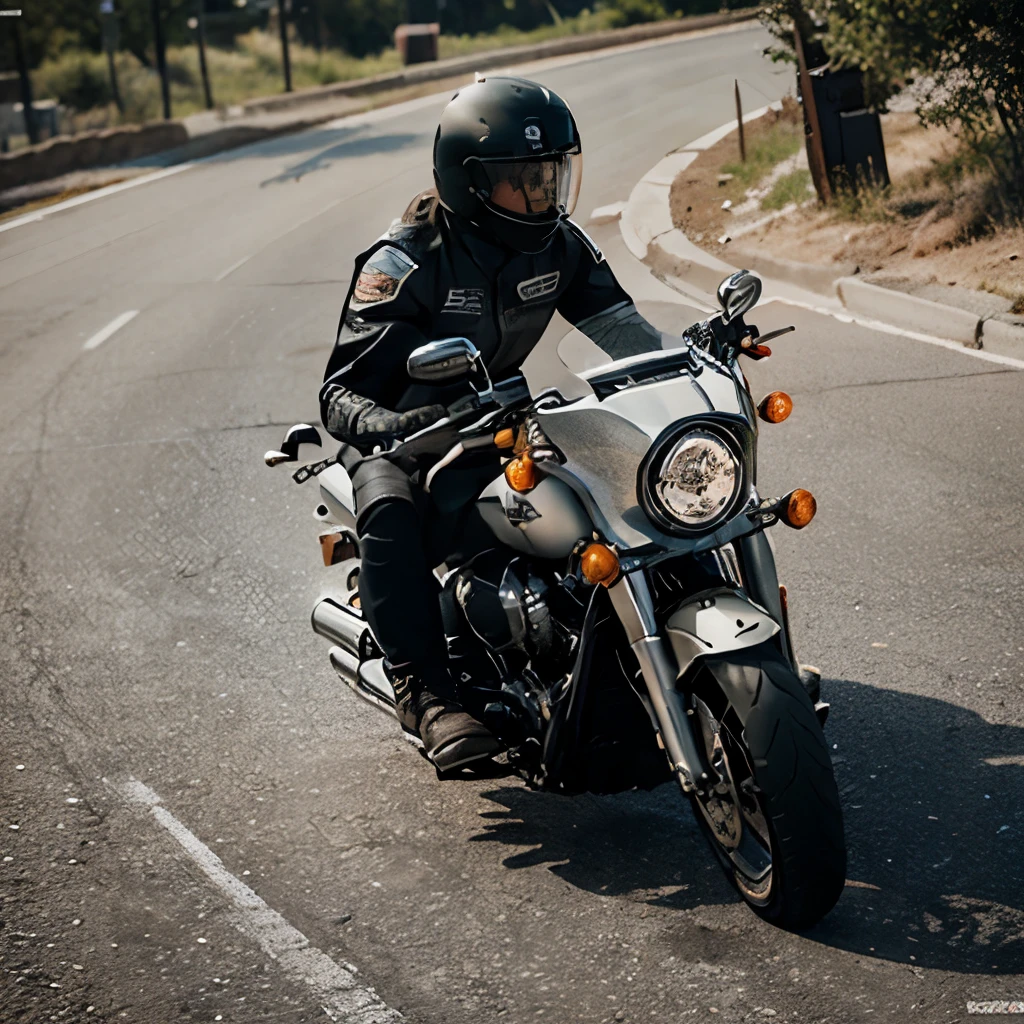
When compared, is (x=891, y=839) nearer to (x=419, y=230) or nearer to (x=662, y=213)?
(x=419, y=230)

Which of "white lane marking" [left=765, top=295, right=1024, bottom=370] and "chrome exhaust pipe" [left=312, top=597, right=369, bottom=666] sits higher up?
"chrome exhaust pipe" [left=312, top=597, right=369, bottom=666]

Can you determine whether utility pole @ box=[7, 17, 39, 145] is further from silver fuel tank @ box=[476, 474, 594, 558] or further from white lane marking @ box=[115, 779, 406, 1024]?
silver fuel tank @ box=[476, 474, 594, 558]

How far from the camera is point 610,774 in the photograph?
4230 millimetres

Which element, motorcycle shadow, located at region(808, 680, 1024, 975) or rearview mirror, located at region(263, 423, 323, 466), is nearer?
motorcycle shadow, located at region(808, 680, 1024, 975)

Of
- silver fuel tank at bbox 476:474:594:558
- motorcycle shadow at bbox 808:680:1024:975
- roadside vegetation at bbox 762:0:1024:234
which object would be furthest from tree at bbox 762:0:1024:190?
silver fuel tank at bbox 476:474:594:558

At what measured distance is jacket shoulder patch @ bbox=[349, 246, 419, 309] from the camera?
14.9 feet

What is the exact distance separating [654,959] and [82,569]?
4.18m

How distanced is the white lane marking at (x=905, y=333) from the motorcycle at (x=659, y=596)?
520 cm

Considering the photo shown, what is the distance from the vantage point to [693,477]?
147 inches

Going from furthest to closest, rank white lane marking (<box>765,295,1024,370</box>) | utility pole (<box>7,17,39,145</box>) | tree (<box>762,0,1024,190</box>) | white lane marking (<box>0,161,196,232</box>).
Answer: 1. utility pole (<box>7,17,39,145</box>)
2. white lane marking (<box>0,161,196,232</box>)
3. tree (<box>762,0,1024,190</box>)
4. white lane marking (<box>765,295,1024,370</box>)

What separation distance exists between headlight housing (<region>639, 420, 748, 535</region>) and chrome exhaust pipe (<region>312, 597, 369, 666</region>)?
1593 millimetres

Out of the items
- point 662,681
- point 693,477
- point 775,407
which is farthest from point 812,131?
point 662,681

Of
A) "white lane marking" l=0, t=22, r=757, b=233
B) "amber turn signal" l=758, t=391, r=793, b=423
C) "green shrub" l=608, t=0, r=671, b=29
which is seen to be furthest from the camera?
"green shrub" l=608, t=0, r=671, b=29

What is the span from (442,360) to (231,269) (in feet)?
38.6
